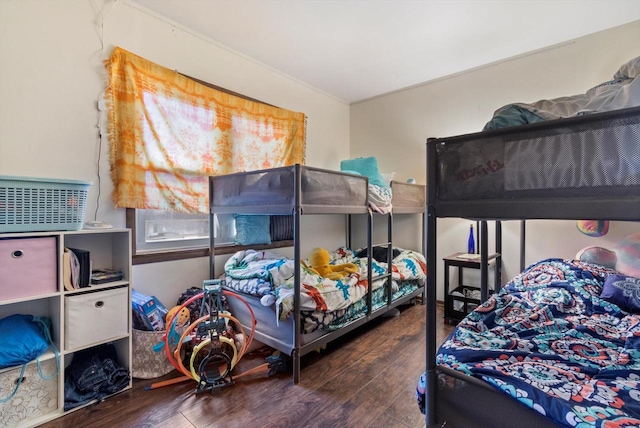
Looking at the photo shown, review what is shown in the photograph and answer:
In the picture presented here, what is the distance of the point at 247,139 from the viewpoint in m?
2.86

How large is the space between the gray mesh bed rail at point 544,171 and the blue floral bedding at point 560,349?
1.80 ft

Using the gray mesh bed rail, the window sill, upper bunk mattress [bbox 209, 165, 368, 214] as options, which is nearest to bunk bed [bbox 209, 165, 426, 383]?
upper bunk mattress [bbox 209, 165, 368, 214]

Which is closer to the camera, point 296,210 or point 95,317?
point 95,317

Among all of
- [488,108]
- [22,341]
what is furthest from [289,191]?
[488,108]

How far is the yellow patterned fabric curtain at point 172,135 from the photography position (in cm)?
207

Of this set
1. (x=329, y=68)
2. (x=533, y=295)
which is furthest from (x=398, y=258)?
(x=329, y=68)

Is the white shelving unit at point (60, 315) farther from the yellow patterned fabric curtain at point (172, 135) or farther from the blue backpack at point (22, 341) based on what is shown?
the yellow patterned fabric curtain at point (172, 135)

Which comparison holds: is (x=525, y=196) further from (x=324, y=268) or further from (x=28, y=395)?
(x=28, y=395)

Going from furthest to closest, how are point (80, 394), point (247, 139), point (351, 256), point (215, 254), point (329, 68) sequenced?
1. point (351, 256)
2. point (329, 68)
3. point (247, 139)
4. point (215, 254)
5. point (80, 394)

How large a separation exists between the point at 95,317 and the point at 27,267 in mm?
421

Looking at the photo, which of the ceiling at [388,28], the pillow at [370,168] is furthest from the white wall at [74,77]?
the pillow at [370,168]

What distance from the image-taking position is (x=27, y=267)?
4.89ft

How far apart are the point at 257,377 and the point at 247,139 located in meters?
2.04

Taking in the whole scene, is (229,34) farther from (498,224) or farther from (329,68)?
(498,224)
